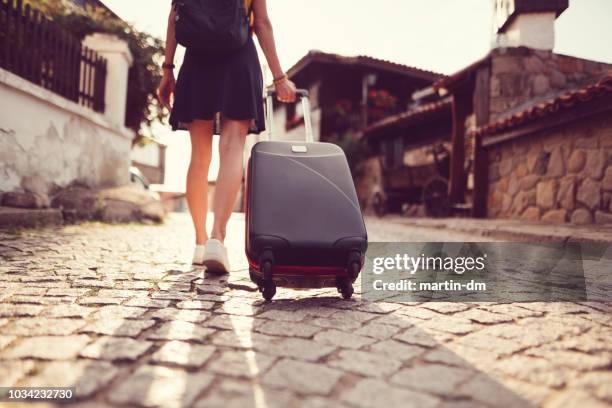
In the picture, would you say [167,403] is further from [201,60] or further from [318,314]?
[201,60]

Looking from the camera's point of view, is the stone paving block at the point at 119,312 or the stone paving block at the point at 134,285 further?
the stone paving block at the point at 134,285

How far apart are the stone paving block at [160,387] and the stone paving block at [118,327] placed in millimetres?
316

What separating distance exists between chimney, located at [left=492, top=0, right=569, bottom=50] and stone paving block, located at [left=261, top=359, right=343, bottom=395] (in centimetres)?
925

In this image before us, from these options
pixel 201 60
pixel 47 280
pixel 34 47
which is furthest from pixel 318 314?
pixel 34 47

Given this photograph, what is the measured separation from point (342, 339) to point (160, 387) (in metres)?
0.59

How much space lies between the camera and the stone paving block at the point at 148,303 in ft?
6.08

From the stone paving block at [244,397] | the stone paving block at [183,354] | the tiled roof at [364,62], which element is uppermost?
the tiled roof at [364,62]

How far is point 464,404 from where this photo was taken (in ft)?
3.49

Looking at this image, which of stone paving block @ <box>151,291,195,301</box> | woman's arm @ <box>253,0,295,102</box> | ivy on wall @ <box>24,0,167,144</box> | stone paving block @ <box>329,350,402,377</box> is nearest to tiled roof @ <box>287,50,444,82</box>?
ivy on wall @ <box>24,0,167,144</box>

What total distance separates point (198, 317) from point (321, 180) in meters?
0.74

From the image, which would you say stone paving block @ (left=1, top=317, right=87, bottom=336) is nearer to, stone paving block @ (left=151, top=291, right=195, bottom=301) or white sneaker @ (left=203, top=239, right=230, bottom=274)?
stone paving block @ (left=151, top=291, right=195, bottom=301)

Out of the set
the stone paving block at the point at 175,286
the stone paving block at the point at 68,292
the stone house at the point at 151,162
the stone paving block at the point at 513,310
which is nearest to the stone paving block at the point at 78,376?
the stone paving block at the point at 68,292

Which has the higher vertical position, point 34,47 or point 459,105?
point 459,105

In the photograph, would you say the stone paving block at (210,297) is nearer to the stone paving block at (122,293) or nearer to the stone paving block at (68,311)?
the stone paving block at (122,293)
